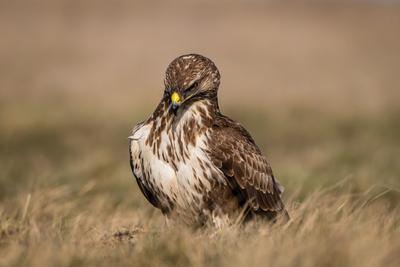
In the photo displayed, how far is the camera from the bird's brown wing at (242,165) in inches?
219

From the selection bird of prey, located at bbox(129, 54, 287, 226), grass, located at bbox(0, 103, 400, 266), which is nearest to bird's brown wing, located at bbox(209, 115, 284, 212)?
bird of prey, located at bbox(129, 54, 287, 226)

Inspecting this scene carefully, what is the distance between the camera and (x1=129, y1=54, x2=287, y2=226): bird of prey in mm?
5453

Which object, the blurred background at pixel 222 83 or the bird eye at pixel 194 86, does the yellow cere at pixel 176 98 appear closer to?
the bird eye at pixel 194 86

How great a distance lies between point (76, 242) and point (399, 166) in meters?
6.29

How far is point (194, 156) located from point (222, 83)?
14873 mm

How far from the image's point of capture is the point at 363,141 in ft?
46.8

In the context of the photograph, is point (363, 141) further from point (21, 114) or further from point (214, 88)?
point (214, 88)

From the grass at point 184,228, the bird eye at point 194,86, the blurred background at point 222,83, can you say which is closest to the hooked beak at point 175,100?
the bird eye at point 194,86

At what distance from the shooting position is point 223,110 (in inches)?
683

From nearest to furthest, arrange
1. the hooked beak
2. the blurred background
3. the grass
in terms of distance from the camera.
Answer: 1. the grass
2. the hooked beak
3. the blurred background

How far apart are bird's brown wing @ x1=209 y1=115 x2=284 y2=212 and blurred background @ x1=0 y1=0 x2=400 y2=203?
88.1 inches

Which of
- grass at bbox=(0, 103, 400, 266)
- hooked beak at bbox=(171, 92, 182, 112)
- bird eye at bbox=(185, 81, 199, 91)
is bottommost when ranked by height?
grass at bbox=(0, 103, 400, 266)

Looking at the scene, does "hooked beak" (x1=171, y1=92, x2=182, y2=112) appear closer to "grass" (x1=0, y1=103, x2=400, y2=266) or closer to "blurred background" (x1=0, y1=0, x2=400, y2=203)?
"grass" (x1=0, y1=103, x2=400, y2=266)

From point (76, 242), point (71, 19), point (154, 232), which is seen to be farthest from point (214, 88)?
point (71, 19)
